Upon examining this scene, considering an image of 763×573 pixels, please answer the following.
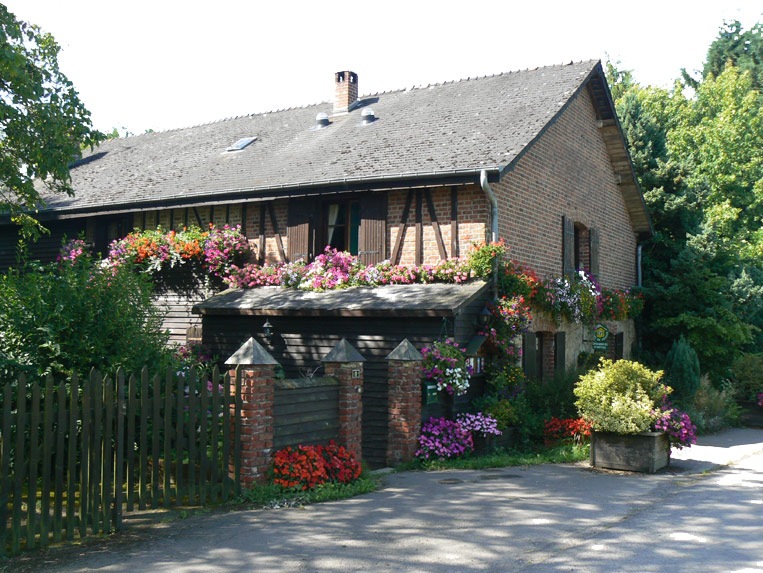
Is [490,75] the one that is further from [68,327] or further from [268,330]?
[68,327]

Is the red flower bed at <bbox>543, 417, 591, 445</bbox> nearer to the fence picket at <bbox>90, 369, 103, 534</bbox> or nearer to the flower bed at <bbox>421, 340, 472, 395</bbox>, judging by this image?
the flower bed at <bbox>421, 340, 472, 395</bbox>

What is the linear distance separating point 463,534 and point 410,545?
24.2 inches

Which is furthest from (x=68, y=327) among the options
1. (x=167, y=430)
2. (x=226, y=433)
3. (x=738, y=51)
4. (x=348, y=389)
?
(x=738, y=51)

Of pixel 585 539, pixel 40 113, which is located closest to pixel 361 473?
pixel 585 539

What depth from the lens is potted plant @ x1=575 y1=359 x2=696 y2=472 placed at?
9.97 metres

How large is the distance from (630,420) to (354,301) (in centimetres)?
488

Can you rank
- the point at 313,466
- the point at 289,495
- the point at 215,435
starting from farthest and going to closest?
the point at 313,466
the point at 289,495
the point at 215,435

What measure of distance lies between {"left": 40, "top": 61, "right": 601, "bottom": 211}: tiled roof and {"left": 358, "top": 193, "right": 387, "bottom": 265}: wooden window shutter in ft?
2.01

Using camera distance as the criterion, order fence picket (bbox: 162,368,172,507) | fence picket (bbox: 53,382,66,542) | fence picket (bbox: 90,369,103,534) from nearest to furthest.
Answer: fence picket (bbox: 53,382,66,542) < fence picket (bbox: 90,369,103,534) < fence picket (bbox: 162,368,172,507)

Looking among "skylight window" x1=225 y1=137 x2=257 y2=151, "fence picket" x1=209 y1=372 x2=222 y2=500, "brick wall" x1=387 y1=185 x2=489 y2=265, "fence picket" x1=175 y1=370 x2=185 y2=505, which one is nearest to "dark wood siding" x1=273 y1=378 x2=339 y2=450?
"fence picket" x1=209 y1=372 x2=222 y2=500

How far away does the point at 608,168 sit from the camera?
1833cm

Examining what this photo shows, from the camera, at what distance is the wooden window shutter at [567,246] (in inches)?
620

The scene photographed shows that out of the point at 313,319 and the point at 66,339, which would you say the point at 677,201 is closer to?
the point at 313,319

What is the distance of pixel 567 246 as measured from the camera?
52.0 feet
